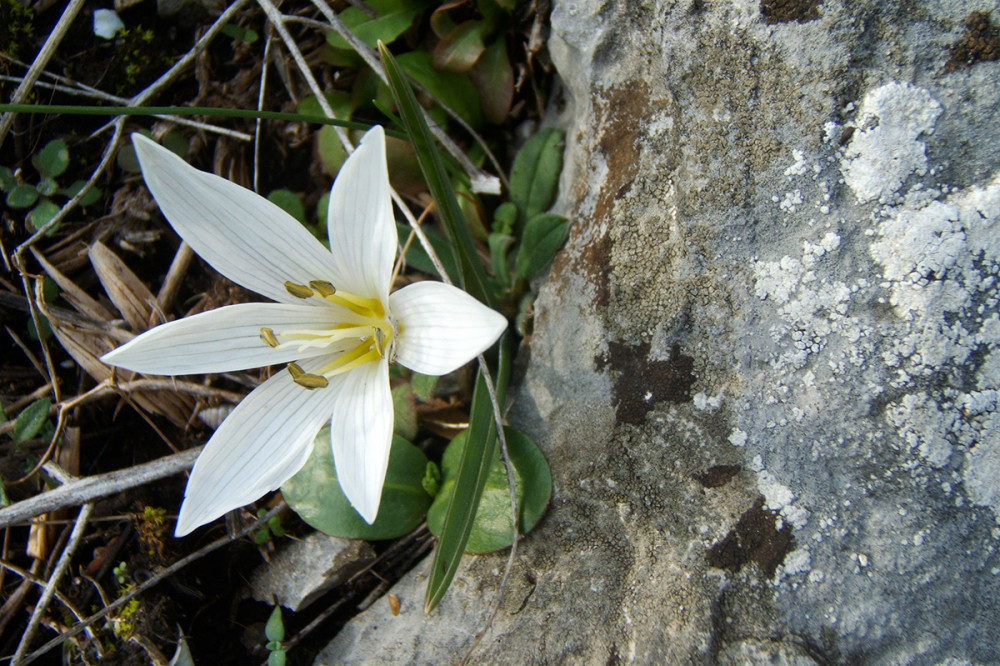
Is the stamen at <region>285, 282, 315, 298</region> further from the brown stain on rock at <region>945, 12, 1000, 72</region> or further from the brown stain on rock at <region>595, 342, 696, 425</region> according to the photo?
the brown stain on rock at <region>945, 12, 1000, 72</region>

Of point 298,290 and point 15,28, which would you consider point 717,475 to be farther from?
point 15,28

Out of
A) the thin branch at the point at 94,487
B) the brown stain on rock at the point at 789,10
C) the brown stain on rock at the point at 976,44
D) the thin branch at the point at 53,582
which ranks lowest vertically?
the thin branch at the point at 53,582

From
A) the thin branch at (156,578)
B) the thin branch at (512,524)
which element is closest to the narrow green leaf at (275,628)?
the thin branch at (156,578)

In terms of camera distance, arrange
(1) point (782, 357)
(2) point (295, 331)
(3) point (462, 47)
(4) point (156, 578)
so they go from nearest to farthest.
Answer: (1) point (782, 357)
(2) point (295, 331)
(4) point (156, 578)
(3) point (462, 47)

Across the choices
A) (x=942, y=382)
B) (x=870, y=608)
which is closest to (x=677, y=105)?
(x=942, y=382)

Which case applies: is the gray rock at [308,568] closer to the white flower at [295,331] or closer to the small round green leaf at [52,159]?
the white flower at [295,331]

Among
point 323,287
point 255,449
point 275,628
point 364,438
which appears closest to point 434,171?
point 323,287

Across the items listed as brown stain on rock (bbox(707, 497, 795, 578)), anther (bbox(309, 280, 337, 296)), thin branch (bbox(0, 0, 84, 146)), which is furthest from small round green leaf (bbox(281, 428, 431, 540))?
thin branch (bbox(0, 0, 84, 146))
